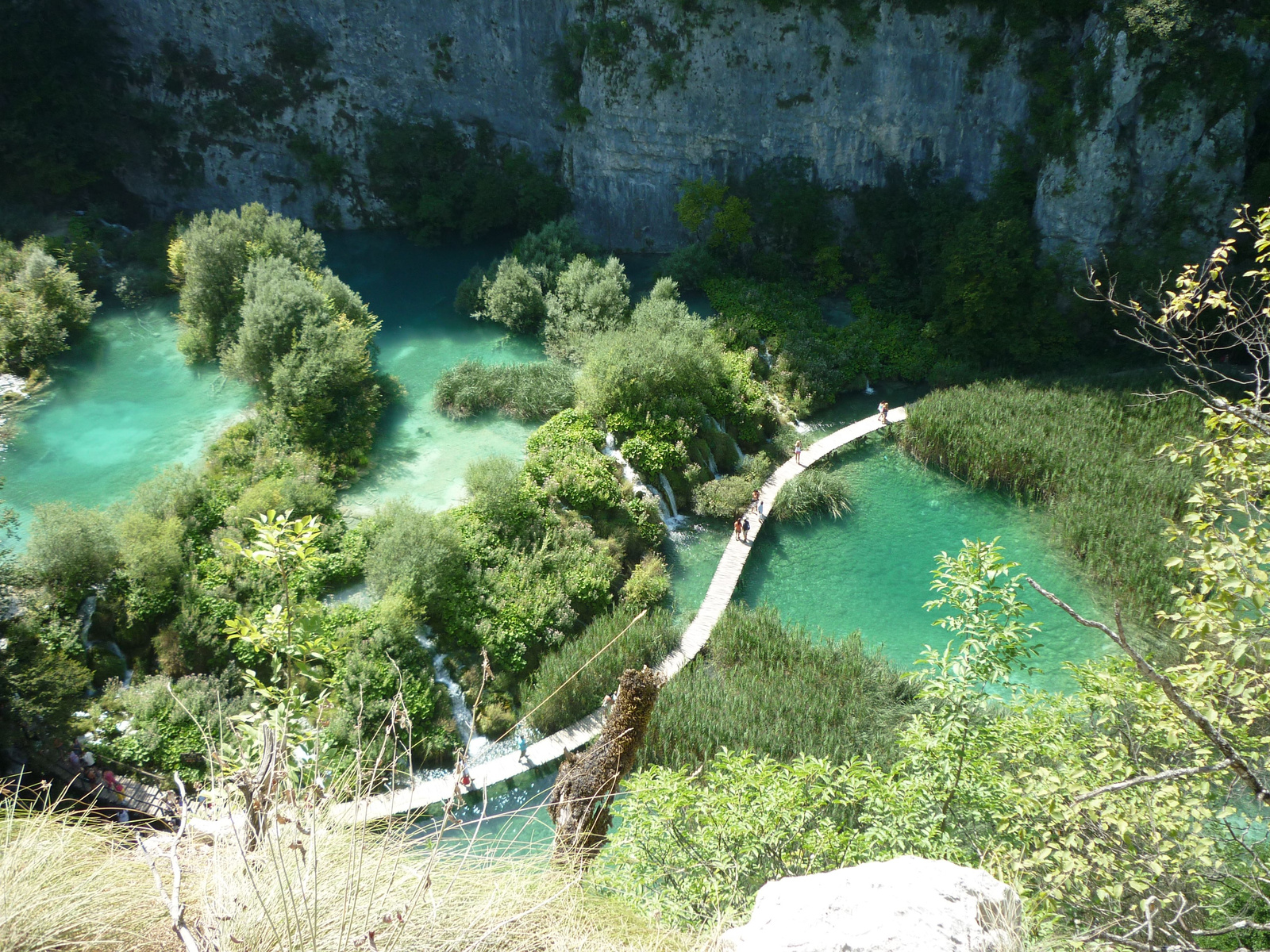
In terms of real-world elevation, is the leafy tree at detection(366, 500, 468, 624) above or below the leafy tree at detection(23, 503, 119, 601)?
below

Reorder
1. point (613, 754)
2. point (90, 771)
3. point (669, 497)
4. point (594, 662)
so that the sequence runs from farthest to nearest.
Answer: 1. point (669, 497)
2. point (594, 662)
3. point (90, 771)
4. point (613, 754)

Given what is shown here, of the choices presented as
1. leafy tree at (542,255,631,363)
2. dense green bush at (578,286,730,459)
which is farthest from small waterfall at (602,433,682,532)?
leafy tree at (542,255,631,363)

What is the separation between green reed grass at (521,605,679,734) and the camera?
1473 cm

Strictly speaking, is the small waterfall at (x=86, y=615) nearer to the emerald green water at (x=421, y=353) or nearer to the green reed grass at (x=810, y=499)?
the emerald green water at (x=421, y=353)

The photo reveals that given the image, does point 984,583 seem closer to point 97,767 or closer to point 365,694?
point 365,694

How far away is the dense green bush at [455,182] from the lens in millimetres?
28797

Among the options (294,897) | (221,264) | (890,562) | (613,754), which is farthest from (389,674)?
(221,264)

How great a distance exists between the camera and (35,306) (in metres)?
22.4

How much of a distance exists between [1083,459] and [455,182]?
2160cm

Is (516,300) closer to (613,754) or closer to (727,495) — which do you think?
(727,495)

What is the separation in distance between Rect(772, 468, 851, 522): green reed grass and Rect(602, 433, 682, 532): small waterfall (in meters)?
2.35

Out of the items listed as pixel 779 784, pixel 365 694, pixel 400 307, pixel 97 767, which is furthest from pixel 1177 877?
pixel 400 307

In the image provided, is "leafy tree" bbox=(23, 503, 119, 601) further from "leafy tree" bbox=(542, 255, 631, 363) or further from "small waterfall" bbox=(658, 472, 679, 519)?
"leafy tree" bbox=(542, 255, 631, 363)

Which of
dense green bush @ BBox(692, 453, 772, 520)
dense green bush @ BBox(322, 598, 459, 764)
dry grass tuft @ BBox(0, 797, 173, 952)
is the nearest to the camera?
dry grass tuft @ BBox(0, 797, 173, 952)
